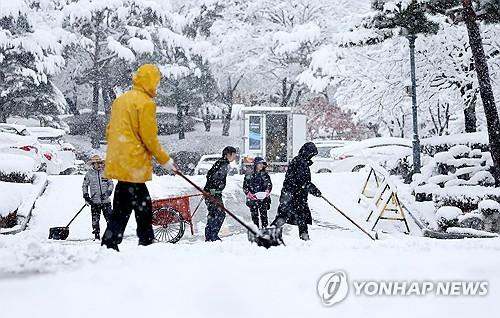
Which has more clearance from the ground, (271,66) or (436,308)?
(271,66)

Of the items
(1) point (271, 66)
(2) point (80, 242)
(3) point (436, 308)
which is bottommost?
(2) point (80, 242)

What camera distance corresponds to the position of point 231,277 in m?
4.39

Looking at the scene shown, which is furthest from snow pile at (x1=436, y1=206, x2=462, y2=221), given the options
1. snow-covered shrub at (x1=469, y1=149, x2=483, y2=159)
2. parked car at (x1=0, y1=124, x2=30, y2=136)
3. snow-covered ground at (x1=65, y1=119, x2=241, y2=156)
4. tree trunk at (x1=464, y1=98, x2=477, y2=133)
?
snow-covered ground at (x1=65, y1=119, x2=241, y2=156)

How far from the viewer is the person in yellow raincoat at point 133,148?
17.2 feet

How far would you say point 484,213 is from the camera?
34.9ft

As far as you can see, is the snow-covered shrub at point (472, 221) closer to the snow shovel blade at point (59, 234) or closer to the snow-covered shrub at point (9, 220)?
the snow shovel blade at point (59, 234)

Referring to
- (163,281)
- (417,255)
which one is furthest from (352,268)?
(163,281)

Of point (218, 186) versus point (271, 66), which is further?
point (271, 66)

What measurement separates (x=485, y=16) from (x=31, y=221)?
986 centimetres

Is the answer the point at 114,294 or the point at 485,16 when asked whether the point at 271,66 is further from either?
the point at 114,294

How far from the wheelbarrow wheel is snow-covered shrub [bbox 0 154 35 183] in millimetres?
5881

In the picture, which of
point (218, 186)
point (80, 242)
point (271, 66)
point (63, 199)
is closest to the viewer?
point (218, 186)

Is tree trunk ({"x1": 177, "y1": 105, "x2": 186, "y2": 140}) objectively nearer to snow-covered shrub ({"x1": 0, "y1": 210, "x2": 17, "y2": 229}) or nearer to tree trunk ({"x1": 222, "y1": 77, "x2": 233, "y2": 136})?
tree trunk ({"x1": 222, "y1": 77, "x2": 233, "y2": 136})

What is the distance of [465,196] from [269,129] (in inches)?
456
